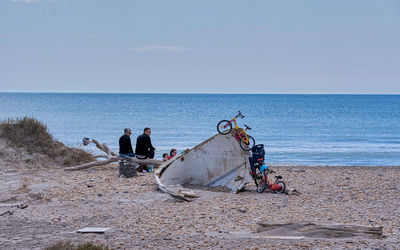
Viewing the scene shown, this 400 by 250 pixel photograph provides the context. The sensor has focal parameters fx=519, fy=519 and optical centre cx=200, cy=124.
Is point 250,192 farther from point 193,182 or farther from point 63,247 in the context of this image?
point 63,247

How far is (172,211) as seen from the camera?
1161cm

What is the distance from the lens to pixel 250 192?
14359mm

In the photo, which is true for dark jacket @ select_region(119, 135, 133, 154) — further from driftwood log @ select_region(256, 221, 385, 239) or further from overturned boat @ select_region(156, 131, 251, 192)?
driftwood log @ select_region(256, 221, 385, 239)

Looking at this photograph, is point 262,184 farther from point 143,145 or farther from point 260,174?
point 143,145

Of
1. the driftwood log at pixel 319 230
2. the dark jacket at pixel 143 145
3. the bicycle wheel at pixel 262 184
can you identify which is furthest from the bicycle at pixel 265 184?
the dark jacket at pixel 143 145

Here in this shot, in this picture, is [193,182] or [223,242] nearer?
[223,242]

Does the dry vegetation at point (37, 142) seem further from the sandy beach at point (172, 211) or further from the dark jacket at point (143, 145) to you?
the dark jacket at point (143, 145)

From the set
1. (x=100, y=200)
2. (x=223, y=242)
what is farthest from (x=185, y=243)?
(x=100, y=200)

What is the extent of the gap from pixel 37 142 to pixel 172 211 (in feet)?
30.2

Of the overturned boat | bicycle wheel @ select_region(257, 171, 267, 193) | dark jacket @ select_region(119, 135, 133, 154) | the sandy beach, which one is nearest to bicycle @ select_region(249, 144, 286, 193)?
bicycle wheel @ select_region(257, 171, 267, 193)

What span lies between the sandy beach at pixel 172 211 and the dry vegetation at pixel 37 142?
157 cm

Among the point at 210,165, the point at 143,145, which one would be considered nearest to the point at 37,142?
the point at 143,145

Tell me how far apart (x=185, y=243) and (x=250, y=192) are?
19.4 ft

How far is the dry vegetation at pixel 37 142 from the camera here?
61.6ft
